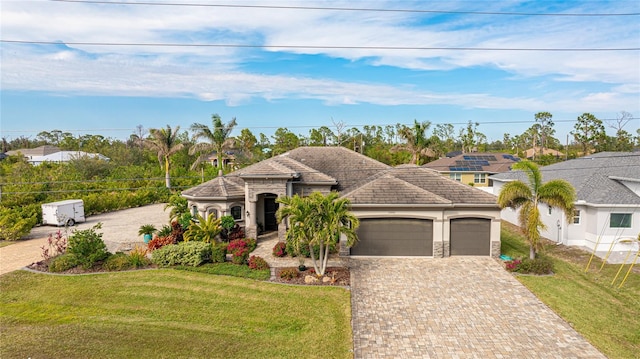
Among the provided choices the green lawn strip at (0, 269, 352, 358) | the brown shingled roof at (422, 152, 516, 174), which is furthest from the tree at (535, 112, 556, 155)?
the green lawn strip at (0, 269, 352, 358)

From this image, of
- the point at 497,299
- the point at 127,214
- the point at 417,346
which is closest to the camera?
the point at 417,346

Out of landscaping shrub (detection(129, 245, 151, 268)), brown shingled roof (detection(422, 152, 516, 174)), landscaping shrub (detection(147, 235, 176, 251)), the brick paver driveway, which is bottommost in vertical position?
the brick paver driveway

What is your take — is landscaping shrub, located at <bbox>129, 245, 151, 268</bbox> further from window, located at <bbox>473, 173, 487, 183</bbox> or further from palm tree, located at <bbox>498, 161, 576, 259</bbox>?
window, located at <bbox>473, 173, 487, 183</bbox>

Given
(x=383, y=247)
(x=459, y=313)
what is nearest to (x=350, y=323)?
(x=459, y=313)

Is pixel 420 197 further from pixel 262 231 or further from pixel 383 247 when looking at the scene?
pixel 262 231

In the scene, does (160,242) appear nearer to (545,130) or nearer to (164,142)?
(164,142)


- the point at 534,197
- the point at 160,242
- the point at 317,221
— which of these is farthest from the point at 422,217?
the point at 160,242
